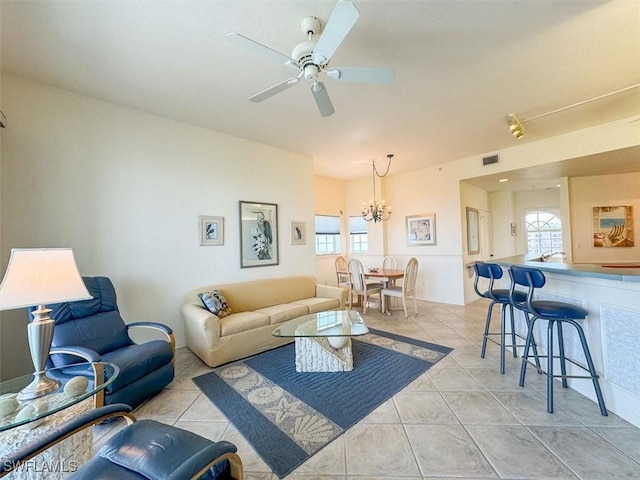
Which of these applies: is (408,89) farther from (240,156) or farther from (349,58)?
(240,156)

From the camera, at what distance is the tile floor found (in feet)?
4.88

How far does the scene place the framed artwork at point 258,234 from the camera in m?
4.04

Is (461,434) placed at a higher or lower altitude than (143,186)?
lower

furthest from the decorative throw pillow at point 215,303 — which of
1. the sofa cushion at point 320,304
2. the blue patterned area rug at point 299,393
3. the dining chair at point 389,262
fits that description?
the dining chair at point 389,262

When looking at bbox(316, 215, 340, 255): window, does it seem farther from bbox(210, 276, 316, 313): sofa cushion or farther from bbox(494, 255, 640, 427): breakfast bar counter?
bbox(494, 255, 640, 427): breakfast bar counter

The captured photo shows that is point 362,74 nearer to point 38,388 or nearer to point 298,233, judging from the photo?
point 38,388

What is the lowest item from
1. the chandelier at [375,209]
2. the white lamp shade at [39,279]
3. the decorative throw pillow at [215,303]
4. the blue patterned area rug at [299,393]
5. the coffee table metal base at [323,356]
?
the blue patterned area rug at [299,393]

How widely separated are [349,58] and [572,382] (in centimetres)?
351

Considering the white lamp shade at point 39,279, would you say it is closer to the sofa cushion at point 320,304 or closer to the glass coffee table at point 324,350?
the glass coffee table at point 324,350

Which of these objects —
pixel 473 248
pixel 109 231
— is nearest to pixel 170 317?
pixel 109 231

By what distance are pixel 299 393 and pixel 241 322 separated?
1108mm

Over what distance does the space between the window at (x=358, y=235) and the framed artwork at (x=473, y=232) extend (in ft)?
7.66

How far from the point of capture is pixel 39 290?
151 cm

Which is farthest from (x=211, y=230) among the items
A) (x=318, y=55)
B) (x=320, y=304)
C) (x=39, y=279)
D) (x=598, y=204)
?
(x=598, y=204)
